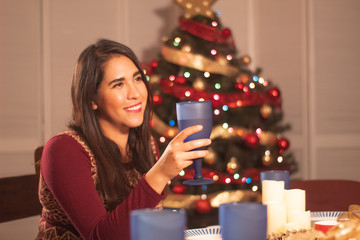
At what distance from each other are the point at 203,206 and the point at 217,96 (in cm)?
82

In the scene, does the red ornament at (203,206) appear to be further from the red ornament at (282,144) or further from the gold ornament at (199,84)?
the gold ornament at (199,84)

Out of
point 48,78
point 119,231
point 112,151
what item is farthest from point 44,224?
point 48,78

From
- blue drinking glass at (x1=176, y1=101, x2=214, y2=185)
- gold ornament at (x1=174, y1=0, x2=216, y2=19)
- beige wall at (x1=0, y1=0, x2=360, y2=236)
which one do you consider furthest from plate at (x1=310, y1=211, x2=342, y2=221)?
beige wall at (x1=0, y1=0, x2=360, y2=236)

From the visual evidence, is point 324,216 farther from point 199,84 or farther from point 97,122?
point 199,84

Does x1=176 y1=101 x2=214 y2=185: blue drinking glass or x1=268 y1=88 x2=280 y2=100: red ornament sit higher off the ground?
x1=268 y1=88 x2=280 y2=100: red ornament

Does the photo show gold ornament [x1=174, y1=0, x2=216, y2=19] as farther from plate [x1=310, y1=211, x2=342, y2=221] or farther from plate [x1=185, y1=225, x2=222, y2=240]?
plate [x1=185, y1=225, x2=222, y2=240]

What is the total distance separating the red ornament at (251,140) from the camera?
3572 millimetres

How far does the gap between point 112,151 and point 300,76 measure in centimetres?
326

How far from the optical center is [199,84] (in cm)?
354

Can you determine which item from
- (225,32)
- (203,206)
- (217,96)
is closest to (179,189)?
(203,206)

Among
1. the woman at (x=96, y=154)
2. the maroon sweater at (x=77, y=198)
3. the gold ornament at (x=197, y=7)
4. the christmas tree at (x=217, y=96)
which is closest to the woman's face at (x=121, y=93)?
the woman at (x=96, y=154)

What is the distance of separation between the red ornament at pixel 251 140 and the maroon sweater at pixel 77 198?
206cm

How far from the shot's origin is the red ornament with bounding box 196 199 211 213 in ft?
11.9

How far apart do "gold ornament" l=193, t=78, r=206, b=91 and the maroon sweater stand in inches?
75.5
